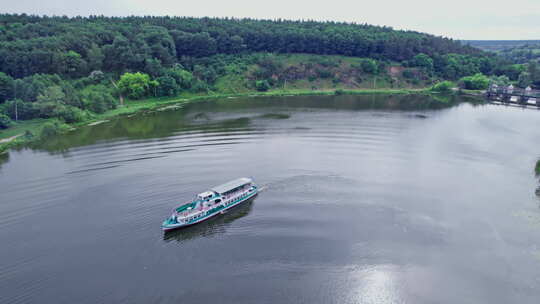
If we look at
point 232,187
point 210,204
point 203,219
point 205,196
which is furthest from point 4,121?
point 232,187

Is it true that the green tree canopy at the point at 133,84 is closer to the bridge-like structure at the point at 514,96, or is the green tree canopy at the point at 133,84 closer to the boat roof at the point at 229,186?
the boat roof at the point at 229,186

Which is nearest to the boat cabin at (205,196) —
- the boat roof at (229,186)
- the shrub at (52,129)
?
the boat roof at (229,186)

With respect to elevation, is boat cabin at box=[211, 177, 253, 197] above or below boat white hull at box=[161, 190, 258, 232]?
above

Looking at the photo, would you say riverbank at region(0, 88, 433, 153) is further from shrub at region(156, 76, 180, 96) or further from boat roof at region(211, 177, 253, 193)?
boat roof at region(211, 177, 253, 193)

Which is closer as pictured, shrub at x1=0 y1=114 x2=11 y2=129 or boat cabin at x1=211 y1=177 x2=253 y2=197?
boat cabin at x1=211 y1=177 x2=253 y2=197

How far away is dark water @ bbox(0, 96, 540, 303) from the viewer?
1405 inches

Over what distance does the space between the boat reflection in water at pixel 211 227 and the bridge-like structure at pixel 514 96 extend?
134m

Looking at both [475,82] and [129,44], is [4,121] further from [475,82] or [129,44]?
[475,82]

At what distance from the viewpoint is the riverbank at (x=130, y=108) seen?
81250 mm

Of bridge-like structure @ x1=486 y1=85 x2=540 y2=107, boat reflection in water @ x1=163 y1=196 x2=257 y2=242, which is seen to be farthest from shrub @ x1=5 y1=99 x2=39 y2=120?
bridge-like structure @ x1=486 y1=85 x2=540 y2=107

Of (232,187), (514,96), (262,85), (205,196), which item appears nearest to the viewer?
(205,196)

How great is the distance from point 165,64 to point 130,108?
4538 cm

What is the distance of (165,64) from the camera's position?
157125 mm

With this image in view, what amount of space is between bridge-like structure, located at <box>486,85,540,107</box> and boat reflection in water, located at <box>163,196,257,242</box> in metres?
134
